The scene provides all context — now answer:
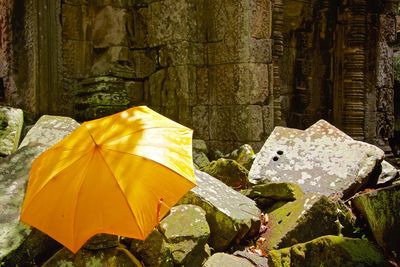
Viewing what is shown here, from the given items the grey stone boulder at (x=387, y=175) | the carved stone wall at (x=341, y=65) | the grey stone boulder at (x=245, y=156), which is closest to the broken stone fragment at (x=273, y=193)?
the grey stone boulder at (x=245, y=156)

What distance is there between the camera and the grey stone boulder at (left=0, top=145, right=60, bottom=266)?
2.78 m

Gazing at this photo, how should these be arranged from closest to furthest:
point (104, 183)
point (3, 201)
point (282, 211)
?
point (104, 183), point (3, 201), point (282, 211)

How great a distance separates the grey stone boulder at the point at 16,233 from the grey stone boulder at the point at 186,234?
0.79 meters

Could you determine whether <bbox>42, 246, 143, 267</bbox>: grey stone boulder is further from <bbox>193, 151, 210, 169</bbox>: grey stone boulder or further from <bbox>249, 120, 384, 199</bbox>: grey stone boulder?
<bbox>193, 151, 210, 169</bbox>: grey stone boulder

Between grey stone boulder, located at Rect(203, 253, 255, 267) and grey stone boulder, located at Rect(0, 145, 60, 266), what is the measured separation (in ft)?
3.53

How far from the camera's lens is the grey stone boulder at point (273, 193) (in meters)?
3.85

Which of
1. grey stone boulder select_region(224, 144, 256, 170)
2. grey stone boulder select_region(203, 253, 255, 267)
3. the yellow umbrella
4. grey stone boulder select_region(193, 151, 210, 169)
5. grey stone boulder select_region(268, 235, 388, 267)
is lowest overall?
grey stone boulder select_region(203, 253, 255, 267)

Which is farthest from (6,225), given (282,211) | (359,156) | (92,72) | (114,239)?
(92,72)

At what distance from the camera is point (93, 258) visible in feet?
8.98

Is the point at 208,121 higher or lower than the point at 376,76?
lower

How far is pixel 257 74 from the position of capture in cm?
611

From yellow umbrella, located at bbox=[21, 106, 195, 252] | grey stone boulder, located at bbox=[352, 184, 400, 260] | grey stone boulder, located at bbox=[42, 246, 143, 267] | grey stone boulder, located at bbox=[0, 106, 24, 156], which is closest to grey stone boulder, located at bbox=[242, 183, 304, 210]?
grey stone boulder, located at bbox=[352, 184, 400, 260]

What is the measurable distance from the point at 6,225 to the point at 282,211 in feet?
7.21

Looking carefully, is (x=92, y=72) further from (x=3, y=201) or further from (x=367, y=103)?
(x=367, y=103)
